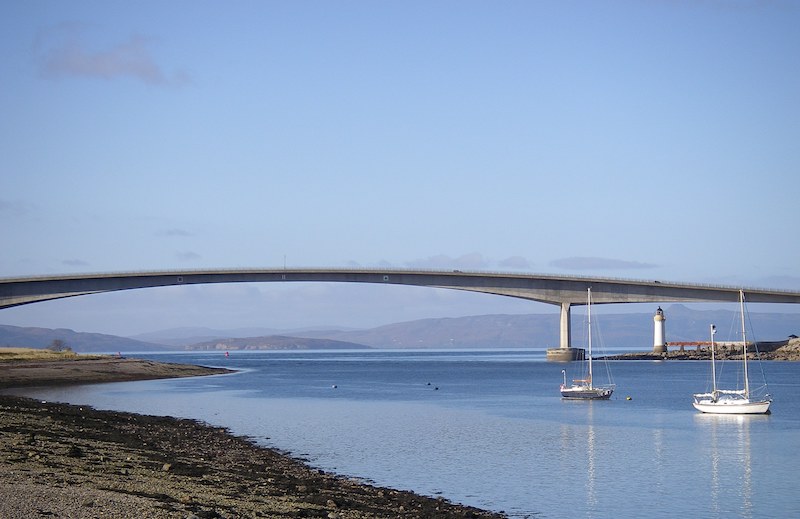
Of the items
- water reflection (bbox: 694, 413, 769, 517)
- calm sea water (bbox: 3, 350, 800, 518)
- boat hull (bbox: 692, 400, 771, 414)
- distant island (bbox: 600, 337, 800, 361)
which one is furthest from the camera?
distant island (bbox: 600, 337, 800, 361)

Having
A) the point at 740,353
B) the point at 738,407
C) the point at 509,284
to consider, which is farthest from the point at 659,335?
the point at 738,407

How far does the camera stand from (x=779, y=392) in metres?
77.3

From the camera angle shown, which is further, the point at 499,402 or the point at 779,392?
the point at 779,392

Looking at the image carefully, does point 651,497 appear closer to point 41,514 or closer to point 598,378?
point 41,514

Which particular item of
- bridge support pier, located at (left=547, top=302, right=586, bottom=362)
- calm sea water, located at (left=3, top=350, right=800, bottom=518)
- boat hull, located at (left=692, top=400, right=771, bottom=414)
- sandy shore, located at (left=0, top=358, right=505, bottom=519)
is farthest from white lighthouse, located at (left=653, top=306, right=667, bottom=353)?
sandy shore, located at (left=0, top=358, right=505, bottom=519)

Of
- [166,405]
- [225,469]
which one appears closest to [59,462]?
[225,469]

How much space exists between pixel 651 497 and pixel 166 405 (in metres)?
38.2

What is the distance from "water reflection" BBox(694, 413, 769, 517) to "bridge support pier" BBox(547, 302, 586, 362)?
7088 cm

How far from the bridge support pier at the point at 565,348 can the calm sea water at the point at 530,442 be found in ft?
156

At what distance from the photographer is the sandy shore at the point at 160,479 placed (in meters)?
19.4

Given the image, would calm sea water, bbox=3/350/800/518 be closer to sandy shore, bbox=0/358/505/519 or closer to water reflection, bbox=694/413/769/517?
water reflection, bbox=694/413/769/517

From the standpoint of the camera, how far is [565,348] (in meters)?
137

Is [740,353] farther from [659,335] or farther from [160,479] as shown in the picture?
[160,479]

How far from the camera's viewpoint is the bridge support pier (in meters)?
128
